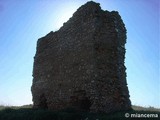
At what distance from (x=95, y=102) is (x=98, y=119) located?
179cm

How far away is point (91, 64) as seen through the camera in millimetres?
10188

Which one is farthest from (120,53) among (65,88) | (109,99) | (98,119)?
(98,119)

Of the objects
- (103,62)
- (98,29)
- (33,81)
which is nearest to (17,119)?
(103,62)

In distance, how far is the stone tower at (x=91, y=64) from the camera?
10.0m

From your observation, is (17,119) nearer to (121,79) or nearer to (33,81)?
(121,79)

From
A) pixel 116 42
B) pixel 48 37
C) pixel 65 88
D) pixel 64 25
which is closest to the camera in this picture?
pixel 116 42

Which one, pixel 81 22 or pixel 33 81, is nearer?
pixel 81 22

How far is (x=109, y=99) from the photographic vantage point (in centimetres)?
998

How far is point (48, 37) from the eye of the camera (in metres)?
14.4

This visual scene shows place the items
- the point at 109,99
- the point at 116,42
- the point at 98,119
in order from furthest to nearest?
the point at 116,42 → the point at 109,99 → the point at 98,119

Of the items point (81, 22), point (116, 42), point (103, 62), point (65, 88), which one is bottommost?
point (65, 88)

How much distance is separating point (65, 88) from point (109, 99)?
7.99 ft

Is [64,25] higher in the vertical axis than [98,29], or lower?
higher

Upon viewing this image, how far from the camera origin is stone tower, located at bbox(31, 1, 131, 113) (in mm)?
10023
